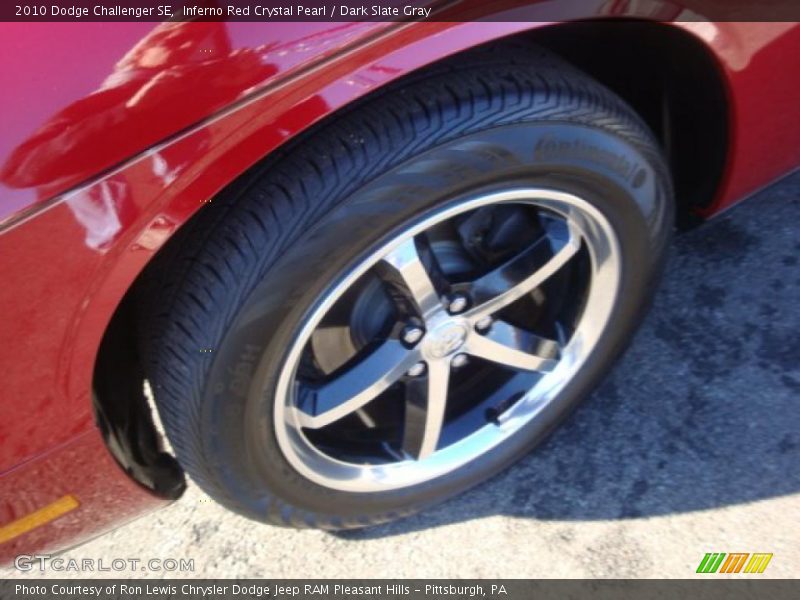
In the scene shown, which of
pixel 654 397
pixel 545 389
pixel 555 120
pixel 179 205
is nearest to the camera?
pixel 179 205

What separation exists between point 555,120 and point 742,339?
971 mm

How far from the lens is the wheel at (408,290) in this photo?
1.23 meters

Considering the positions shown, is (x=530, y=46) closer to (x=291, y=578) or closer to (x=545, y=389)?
(x=545, y=389)

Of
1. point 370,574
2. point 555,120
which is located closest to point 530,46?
point 555,120

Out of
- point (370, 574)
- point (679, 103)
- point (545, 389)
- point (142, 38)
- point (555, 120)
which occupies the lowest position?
point (370, 574)

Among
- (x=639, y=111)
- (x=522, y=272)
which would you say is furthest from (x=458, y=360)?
(x=639, y=111)

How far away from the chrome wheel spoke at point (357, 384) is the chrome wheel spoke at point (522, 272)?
160 millimetres

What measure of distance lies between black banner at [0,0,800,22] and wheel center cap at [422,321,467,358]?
23.2 inches

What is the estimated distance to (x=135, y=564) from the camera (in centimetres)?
187

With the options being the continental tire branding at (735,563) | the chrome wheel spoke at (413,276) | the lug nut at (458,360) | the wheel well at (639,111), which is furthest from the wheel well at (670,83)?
the continental tire branding at (735,563)

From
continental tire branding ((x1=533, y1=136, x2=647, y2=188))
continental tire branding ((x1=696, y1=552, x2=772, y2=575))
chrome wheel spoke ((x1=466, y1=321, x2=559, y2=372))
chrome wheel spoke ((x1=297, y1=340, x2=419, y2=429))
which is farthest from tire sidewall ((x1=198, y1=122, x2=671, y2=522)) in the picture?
continental tire branding ((x1=696, y1=552, x2=772, y2=575))

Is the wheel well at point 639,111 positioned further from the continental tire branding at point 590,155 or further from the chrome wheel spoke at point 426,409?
the chrome wheel spoke at point 426,409

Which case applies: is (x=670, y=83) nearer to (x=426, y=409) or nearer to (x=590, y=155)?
(x=590, y=155)
